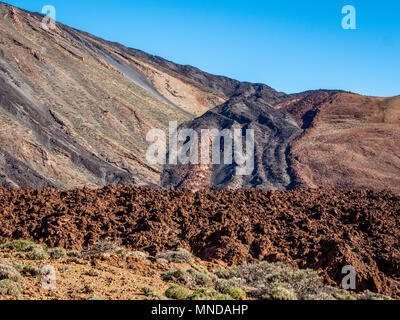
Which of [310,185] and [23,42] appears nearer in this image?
[310,185]

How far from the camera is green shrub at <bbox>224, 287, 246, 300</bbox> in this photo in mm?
10703

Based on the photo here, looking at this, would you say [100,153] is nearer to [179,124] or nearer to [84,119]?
[84,119]

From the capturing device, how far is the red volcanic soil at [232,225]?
14398 mm

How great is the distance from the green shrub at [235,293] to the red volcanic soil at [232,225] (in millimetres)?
3405

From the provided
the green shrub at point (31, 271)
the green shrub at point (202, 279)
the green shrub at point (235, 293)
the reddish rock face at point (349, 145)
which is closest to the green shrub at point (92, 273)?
the green shrub at point (31, 271)

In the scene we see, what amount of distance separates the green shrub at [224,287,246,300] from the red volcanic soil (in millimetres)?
3405

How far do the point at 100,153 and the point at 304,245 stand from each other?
36581mm

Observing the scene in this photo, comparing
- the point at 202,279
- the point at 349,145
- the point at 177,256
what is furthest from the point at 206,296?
the point at 349,145

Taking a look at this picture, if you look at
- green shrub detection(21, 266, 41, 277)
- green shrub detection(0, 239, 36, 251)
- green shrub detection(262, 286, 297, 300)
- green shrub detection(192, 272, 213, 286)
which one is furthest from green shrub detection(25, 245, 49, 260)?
green shrub detection(262, 286, 297, 300)

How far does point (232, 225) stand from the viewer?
1625cm

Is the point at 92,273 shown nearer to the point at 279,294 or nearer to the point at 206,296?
the point at 206,296

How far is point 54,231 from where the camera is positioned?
15.4 metres
